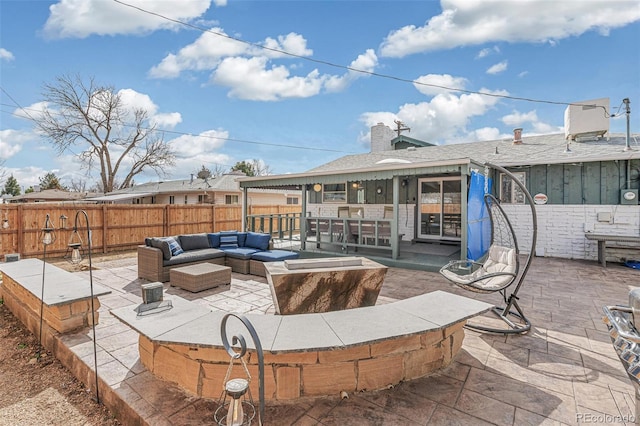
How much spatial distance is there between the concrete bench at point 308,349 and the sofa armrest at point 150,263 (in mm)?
3389

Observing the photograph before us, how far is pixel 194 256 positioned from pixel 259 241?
1.55 metres

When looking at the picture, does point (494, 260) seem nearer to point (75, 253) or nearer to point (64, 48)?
point (75, 253)

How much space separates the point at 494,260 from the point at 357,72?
7.34 meters

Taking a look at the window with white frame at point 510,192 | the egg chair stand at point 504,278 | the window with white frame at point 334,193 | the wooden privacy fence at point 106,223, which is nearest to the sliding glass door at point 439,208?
the window with white frame at point 510,192

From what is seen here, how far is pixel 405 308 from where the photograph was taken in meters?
2.81

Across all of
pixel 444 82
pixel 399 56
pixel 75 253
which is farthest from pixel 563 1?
pixel 75 253

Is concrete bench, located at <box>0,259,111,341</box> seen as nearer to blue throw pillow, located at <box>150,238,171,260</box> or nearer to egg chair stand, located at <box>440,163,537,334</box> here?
blue throw pillow, located at <box>150,238,171,260</box>

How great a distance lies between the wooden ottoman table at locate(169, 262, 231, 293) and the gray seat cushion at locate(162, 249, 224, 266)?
39 cm

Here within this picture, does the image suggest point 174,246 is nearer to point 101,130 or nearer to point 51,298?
point 51,298

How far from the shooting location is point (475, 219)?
6797 mm

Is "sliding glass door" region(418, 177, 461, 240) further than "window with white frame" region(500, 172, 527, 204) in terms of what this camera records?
Yes

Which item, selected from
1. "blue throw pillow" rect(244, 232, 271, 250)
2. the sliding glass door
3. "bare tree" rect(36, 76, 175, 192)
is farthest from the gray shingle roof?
"bare tree" rect(36, 76, 175, 192)

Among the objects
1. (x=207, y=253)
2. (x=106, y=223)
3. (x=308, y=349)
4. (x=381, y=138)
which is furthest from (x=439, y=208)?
(x=106, y=223)

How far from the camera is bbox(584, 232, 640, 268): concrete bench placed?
7.46 m
